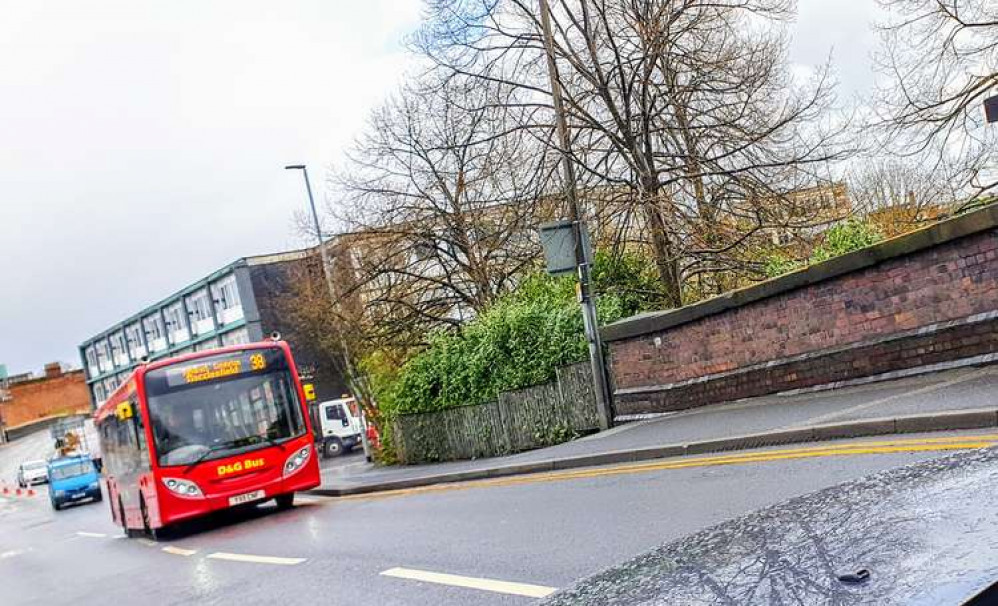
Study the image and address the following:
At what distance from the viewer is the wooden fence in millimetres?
19094

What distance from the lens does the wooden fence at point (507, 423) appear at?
62.6ft

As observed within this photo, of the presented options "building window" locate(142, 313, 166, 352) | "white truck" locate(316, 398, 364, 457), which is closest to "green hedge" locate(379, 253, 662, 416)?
"white truck" locate(316, 398, 364, 457)

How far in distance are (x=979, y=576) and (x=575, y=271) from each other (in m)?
15.4

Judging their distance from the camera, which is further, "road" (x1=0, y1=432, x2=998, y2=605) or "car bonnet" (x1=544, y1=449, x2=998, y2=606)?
"road" (x1=0, y1=432, x2=998, y2=605)

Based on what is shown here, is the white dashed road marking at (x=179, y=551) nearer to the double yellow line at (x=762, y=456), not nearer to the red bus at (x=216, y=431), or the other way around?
the red bus at (x=216, y=431)

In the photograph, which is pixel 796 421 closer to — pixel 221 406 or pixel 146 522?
pixel 221 406

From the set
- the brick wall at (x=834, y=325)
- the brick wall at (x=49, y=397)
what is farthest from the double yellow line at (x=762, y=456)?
the brick wall at (x=49, y=397)

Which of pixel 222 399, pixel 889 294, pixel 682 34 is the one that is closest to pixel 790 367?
pixel 889 294

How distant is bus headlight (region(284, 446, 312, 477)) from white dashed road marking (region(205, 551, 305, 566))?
12.0 ft

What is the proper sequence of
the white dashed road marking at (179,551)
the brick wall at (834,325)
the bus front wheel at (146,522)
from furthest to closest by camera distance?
the bus front wheel at (146,522) < the white dashed road marking at (179,551) < the brick wall at (834,325)

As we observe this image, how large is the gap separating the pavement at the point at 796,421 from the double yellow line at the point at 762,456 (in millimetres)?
345

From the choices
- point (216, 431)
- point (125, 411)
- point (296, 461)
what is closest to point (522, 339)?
point (296, 461)

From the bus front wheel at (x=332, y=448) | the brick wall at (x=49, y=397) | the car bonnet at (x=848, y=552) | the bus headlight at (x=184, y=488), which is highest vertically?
the brick wall at (x=49, y=397)

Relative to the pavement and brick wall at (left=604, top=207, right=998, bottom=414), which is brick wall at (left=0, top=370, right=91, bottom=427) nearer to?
brick wall at (left=604, top=207, right=998, bottom=414)
